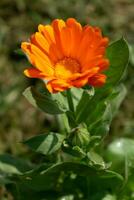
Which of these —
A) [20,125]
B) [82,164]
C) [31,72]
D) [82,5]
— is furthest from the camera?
[82,5]

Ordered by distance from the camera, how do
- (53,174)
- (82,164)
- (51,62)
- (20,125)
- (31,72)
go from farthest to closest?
(20,125) < (53,174) < (82,164) < (51,62) < (31,72)

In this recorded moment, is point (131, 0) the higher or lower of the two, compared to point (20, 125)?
higher

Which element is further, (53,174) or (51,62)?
(53,174)

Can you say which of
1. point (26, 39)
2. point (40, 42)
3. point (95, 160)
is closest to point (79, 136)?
point (95, 160)

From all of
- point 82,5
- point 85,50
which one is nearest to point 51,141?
point 85,50

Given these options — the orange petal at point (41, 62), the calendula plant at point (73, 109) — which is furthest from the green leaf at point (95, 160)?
the orange petal at point (41, 62)

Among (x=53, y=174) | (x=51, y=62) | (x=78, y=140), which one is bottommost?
(x=53, y=174)

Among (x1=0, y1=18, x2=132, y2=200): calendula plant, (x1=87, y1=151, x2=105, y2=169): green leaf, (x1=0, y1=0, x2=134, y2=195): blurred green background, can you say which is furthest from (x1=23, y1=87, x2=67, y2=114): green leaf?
(x1=0, y1=0, x2=134, y2=195): blurred green background

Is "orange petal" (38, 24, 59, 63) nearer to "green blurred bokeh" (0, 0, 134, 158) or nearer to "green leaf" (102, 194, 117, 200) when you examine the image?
"green leaf" (102, 194, 117, 200)

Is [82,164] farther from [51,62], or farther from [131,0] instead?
[131,0]
